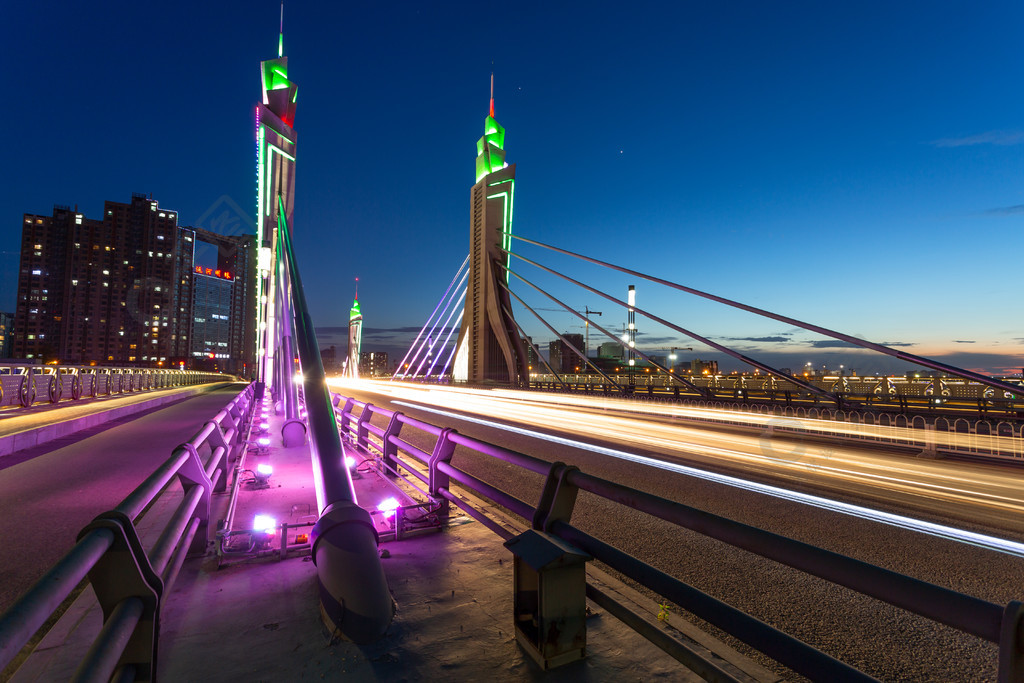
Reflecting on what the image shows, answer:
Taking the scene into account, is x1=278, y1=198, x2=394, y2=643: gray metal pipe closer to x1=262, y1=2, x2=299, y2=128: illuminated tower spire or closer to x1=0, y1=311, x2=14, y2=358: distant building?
x1=262, y1=2, x2=299, y2=128: illuminated tower spire

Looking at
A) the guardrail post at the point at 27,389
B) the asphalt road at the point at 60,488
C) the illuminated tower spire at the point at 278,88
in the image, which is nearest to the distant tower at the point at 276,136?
the illuminated tower spire at the point at 278,88

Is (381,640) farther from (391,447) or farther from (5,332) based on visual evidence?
(5,332)

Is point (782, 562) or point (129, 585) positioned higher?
point (782, 562)

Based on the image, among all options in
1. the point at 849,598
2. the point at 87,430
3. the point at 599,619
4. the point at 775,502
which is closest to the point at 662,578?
the point at 599,619

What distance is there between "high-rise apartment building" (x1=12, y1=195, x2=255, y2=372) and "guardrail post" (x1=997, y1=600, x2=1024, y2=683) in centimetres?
12877

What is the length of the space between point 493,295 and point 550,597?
1503 inches

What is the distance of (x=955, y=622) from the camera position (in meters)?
1.42

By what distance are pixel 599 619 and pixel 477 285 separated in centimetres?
4027

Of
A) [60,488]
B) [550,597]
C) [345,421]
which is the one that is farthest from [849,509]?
[60,488]

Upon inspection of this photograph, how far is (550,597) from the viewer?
9.22 feet

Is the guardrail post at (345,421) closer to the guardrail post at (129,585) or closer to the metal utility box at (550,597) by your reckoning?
the metal utility box at (550,597)

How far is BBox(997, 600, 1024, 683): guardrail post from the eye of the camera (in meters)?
1.27

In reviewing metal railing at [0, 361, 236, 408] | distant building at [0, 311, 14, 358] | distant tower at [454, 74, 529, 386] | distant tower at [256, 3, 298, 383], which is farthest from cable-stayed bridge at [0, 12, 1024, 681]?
distant building at [0, 311, 14, 358]

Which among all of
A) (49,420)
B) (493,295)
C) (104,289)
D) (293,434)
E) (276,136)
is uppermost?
(104,289)
